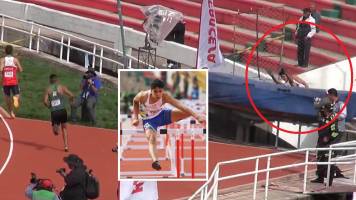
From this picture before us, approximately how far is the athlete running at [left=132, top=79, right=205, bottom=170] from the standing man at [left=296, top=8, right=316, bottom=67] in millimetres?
13631

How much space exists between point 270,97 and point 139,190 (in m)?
8.42

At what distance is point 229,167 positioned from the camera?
60.5ft

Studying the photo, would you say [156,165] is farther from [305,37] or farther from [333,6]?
[333,6]

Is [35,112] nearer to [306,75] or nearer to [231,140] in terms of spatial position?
[231,140]

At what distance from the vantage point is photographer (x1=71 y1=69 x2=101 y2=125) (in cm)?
2114

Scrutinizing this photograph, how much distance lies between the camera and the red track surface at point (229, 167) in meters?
16.6

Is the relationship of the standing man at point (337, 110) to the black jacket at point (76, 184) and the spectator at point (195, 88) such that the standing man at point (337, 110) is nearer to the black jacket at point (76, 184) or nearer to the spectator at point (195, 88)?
the black jacket at point (76, 184)

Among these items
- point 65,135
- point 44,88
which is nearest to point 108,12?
point 44,88

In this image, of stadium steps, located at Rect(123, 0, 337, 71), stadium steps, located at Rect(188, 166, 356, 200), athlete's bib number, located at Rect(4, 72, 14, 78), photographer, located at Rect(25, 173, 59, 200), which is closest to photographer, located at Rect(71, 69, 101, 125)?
athlete's bib number, located at Rect(4, 72, 14, 78)

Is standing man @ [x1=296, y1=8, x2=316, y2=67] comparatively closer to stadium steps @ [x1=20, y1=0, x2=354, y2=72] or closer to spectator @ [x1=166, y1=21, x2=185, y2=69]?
stadium steps @ [x1=20, y1=0, x2=354, y2=72]

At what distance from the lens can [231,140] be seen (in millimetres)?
20984

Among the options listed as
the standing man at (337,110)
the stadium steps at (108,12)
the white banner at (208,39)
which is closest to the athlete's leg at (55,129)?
the white banner at (208,39)

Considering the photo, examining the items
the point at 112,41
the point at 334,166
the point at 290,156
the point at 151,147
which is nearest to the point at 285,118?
the point at 290,156

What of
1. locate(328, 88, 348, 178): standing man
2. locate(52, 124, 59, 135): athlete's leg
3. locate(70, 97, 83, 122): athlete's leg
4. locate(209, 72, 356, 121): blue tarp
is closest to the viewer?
locate(328, 88, 348, 178): standing man
